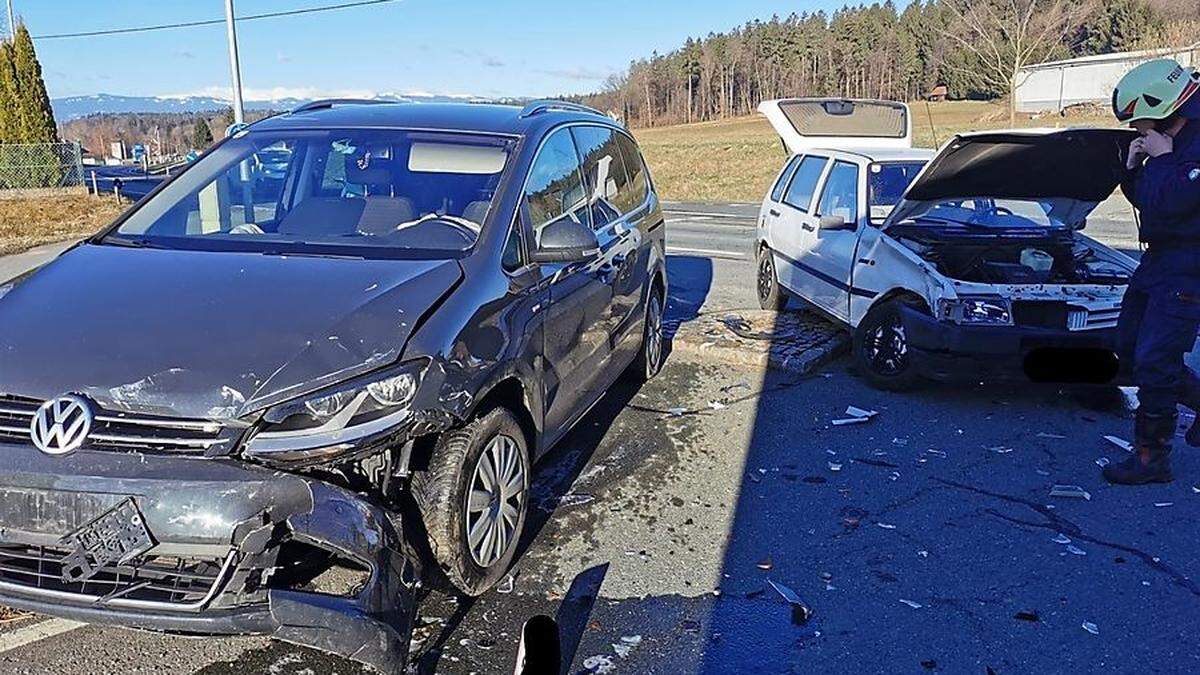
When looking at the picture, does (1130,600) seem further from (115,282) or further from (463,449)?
(115,282)

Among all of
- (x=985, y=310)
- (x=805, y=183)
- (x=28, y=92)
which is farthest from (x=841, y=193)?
(x=28, y=92)

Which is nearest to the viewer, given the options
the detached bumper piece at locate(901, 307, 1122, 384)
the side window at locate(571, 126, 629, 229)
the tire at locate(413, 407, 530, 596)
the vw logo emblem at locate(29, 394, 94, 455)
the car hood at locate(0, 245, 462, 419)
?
the vw logo emblem at locate(29, 394, 94, 455)

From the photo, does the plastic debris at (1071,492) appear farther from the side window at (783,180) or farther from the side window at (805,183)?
the side window at (783,180)

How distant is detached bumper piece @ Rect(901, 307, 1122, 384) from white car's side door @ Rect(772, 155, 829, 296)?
6.00ft

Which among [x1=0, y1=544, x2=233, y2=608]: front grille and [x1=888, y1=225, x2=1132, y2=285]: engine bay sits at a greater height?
[x1=888, y1=225, x2=1132, y2=285]: engine bay

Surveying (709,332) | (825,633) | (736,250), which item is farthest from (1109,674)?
(736,250)

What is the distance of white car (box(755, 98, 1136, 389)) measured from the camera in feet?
18.0

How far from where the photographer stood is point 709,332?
7.67 meters

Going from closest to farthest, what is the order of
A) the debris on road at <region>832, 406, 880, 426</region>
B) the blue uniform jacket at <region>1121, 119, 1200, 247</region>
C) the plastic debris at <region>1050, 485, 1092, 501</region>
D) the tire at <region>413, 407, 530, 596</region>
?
1. the tire at <region>413, 407, 530, 596</region>
2. the blue uniform jacket at <region>1121, 119, 1200, 247</region>
3. the plastic debris at <region>1050, 485, 1092, 501</region>
4. the debris on road at <region>832, 406, 880, 426</region>

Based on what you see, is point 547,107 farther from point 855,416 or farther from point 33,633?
point 33,633

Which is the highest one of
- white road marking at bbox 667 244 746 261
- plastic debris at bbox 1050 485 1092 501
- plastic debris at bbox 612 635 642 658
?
white road marking at bbox 667 244 746 261

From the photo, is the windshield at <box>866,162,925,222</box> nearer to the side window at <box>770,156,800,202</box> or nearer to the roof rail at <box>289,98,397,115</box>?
the side window at <box>770,156,800,202</box>

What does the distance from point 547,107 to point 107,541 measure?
3385mm

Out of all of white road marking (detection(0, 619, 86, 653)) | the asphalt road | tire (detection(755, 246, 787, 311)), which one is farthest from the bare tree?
white road marking (detection(0, 619, 86, 653))
